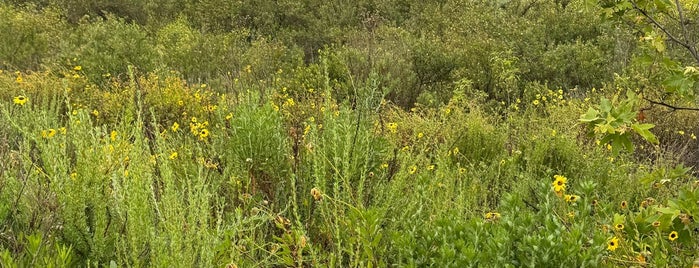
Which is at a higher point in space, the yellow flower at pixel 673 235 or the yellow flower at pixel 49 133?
the yellow flower at pixel 49 133

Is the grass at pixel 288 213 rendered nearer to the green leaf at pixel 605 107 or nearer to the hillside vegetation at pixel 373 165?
the hillside vegetation at pixel 373 165

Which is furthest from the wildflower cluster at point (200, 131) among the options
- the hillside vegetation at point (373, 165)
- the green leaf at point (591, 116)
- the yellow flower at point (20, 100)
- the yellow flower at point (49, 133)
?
the green leaf at point (591, 116)

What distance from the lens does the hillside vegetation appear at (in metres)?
1.88

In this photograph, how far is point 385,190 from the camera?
2.79 metres

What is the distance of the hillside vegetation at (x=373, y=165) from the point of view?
1.88 meters

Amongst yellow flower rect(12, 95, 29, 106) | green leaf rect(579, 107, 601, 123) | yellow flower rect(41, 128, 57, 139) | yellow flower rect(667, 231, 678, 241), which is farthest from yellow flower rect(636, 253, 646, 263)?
yellow flower rect(12, 95, 29, 106)

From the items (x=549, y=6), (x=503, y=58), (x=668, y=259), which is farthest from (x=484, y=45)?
(x=668, y=259)

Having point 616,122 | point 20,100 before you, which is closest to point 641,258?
point 616,122

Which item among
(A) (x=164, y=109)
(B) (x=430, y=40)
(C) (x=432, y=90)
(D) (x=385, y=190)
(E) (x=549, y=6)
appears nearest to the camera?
(D) (x=385, y=190)

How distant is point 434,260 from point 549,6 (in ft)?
39.5

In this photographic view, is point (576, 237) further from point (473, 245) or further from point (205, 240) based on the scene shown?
point (205, 240)

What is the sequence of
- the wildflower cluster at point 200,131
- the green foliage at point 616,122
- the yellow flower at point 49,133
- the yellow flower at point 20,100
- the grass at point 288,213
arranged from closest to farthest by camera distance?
the green foliage at point 616,122
the grass at point 288,213
the yellow flower at point 49,133
the yellow flower at point 20,100
the wildflower cluster at point 200,131

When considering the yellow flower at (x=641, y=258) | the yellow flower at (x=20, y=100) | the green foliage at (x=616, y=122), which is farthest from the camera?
the yellow flower at (x=20, y=100)

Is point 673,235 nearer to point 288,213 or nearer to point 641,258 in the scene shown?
point 641,258
